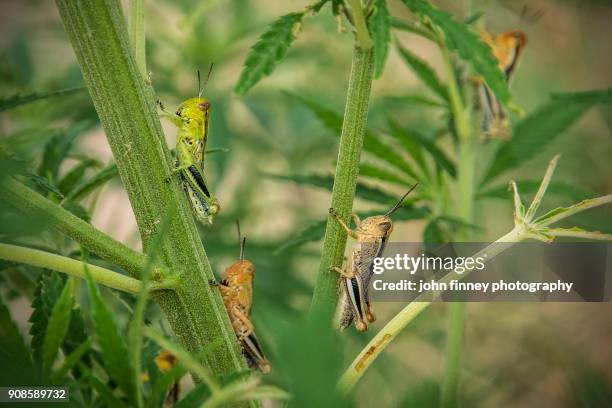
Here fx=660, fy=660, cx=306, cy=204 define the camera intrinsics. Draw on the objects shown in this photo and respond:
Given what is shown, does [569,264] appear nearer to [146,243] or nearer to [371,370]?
[371,370]

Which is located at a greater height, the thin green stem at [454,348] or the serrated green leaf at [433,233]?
the serrated green leaf at [433,233]

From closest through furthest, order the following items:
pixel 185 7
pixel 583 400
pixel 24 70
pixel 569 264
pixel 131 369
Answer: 1. pixel 131 369
2. pixel 583 400
3. pixel 569 264
4. pixel 24 70
5. pixel 185 7

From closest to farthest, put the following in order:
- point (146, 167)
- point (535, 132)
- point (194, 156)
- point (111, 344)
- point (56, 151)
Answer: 1. point (111, 344)
2. point (146, 167)
3. point (194, 156)
4. point (56, 151)
5. point (535, 132)

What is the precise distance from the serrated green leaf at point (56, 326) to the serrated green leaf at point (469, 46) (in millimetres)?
460

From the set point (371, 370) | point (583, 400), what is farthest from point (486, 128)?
point (371, 370)

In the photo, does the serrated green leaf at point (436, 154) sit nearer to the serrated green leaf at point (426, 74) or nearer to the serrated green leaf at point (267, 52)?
the serrated green leaf at point (426, 74)

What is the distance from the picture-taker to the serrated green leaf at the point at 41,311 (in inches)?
26.0

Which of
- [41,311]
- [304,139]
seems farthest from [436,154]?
[304,139]

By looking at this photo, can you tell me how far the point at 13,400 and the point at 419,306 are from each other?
386 millimetres

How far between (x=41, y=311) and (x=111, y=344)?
21 cm

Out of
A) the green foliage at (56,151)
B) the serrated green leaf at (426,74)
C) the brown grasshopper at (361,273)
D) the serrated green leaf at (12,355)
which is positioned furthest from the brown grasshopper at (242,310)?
the serrated green leaf at (426,74)

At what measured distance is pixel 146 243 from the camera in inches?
25.7

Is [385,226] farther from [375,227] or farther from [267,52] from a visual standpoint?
[267,52]

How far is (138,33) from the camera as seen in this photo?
0.67 meters
